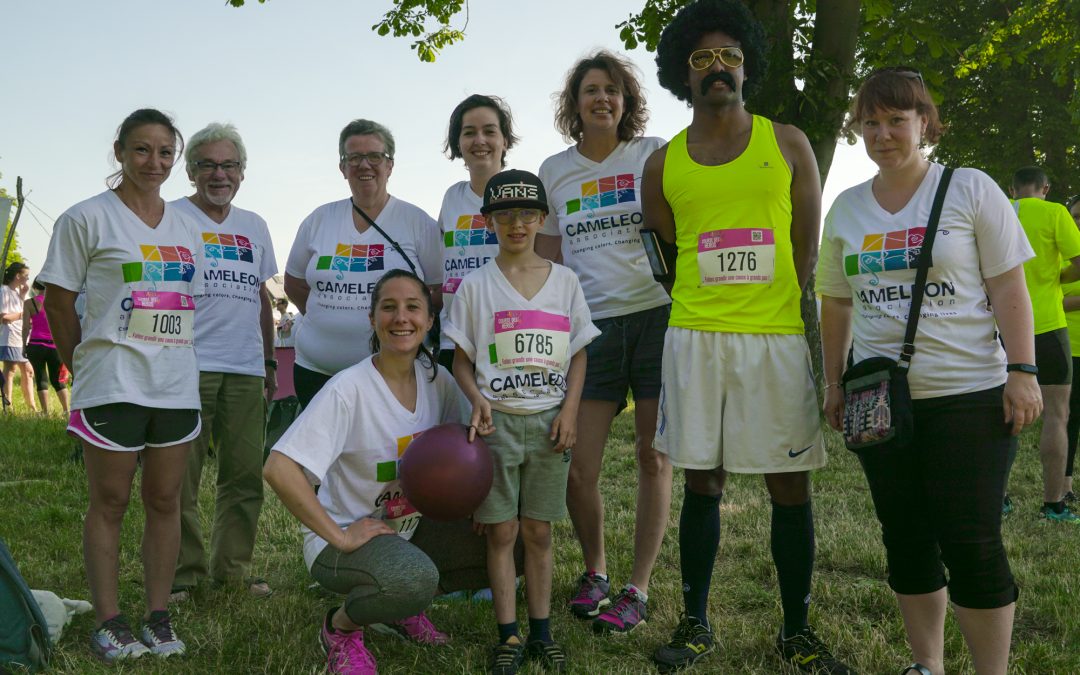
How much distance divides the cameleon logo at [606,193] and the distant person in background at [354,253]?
0.80 m

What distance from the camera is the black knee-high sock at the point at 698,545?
3406 millimetres

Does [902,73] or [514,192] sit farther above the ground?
[902,73]

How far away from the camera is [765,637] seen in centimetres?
349

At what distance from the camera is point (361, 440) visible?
336cm

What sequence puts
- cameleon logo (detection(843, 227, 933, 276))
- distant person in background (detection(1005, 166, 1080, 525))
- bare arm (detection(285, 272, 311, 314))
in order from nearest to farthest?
cameleon logo (detection(843, 227, 933, 276)) → bare arm (detection(285, 272, 311, 314)) → distant person in background (detection(1005, 166, 1080, 525))

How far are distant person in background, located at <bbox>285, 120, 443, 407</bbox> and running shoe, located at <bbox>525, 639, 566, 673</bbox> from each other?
4.96ft

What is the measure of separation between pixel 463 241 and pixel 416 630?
1676 mm

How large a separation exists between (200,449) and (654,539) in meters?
2.22

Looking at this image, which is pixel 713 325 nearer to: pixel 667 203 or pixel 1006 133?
pixel 667 203

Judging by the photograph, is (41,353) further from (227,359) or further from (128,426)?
(128,426)

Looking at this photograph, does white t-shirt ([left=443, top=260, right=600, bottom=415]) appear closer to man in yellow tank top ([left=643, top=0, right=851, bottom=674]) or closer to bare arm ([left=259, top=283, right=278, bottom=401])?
man in yellow tank top ([left=643, top=0, right=851, bottom=674])

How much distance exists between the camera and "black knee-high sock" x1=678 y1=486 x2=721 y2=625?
341 cm

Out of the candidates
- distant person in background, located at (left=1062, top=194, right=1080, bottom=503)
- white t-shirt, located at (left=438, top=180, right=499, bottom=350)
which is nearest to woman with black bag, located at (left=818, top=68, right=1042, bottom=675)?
white t-shirt, located at (left=438, top=180, right=499, bottom=350)

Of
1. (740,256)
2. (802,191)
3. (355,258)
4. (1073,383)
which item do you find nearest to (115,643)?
(355,258)
